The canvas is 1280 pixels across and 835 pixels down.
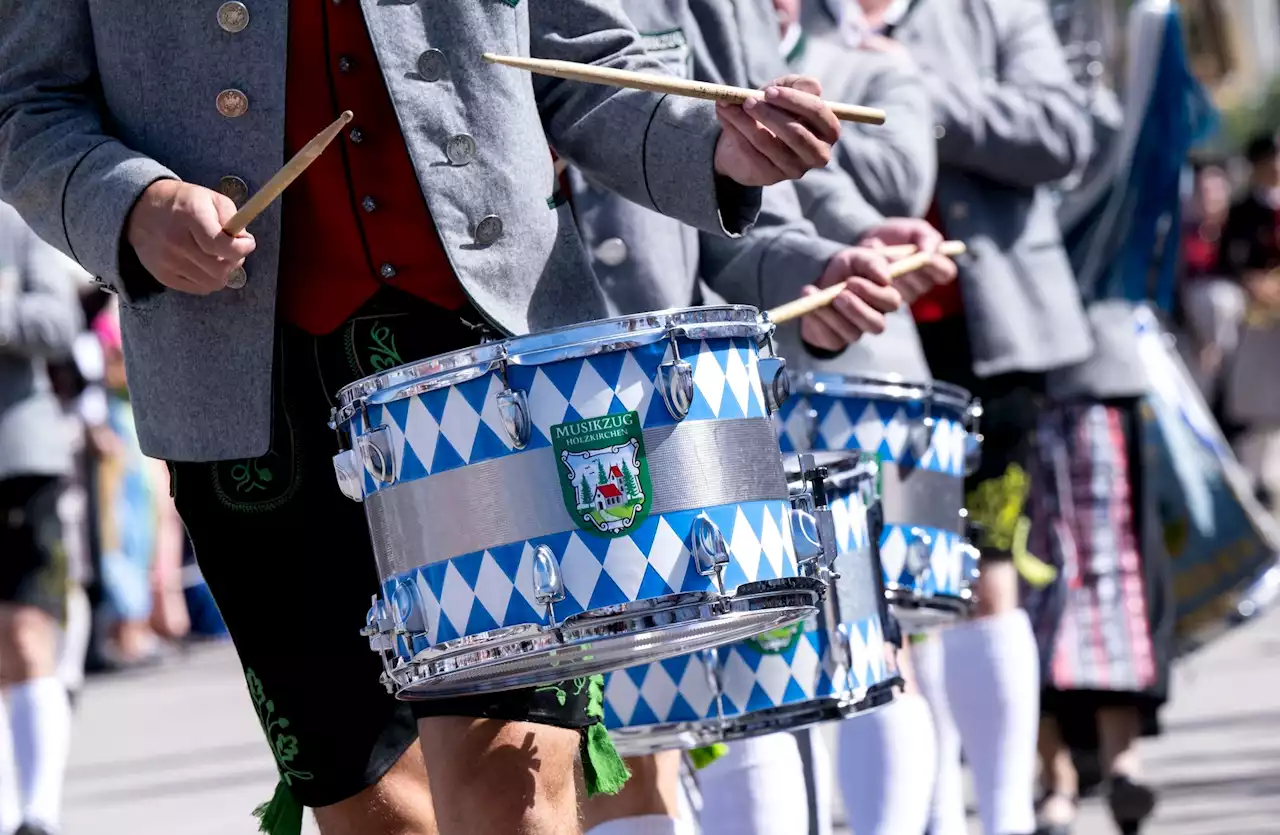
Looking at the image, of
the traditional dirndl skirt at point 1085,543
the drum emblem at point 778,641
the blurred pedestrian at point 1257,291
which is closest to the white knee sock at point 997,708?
the traditional dirndl skirt at point 1085,543

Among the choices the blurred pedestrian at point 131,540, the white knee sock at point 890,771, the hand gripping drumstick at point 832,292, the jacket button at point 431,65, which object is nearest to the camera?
the jacket button at point 431,65

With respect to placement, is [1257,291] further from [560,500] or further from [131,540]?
[560,500]

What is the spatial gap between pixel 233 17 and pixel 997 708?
2.78 metres

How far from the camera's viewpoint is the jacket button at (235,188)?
2893 mm

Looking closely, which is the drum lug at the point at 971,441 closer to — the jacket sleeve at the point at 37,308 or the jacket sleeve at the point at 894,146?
the jacket sleeve at the point at 894,146

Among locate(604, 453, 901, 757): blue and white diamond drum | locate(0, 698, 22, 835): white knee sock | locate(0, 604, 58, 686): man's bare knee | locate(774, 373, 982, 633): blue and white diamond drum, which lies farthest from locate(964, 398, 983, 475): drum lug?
locate(0, 698, 22, 835): white knee sock

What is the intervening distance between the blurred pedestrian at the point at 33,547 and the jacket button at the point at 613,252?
3000 mm

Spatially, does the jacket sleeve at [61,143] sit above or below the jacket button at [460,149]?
above

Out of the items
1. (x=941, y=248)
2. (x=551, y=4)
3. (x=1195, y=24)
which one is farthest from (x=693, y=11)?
Result: (x=1195, y=24)

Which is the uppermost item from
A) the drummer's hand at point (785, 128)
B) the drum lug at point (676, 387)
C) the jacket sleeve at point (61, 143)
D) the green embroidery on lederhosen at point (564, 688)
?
the jacket sleeve at point (61, 143)

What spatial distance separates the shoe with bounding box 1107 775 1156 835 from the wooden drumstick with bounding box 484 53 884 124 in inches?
132

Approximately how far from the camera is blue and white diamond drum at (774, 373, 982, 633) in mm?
4020

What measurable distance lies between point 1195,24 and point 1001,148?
177 feet

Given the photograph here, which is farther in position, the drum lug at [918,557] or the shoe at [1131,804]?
the shoe at [1131,804]
